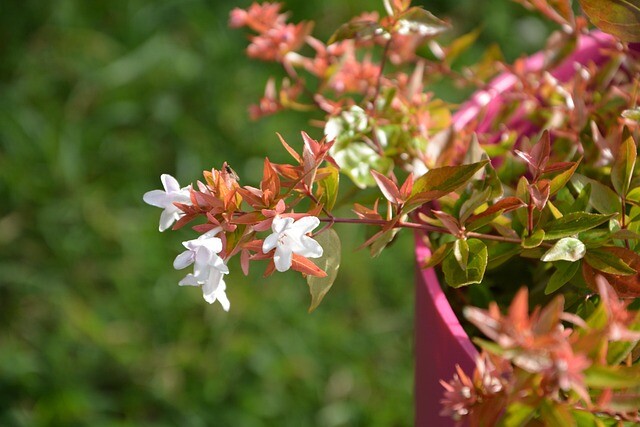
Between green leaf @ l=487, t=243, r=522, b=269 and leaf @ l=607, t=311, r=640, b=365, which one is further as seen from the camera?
green leaf @ l=487, t=243, r=522, b=269

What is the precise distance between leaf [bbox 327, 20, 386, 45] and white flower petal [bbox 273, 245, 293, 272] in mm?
184

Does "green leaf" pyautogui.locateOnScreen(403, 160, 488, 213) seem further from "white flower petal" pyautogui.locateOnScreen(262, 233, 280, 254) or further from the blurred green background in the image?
the blurred green background

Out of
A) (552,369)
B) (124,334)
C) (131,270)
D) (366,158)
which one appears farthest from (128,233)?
(552,369)

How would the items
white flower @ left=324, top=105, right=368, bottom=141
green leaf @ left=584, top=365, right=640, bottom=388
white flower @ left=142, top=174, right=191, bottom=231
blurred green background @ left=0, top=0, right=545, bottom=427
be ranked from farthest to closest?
1. blurred green background @ left=0, top=0, right=545, bottom=427
2. white flower @ left=324, top=105, right=368, bottom=141
3. white flower @ left=142, top=174, right=191, bottom=231
4. green leaf @ left=584, top=365, right=640, bottom=388

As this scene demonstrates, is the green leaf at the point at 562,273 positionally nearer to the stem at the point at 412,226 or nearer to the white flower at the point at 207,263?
the stem at the point at 412,226

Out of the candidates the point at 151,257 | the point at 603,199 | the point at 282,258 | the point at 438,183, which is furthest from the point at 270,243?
the point at 151,257

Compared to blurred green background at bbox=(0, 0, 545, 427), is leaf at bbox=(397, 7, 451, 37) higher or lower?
higher

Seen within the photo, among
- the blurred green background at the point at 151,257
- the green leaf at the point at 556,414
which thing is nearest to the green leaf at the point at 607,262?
the green leaf at the point at 556,414

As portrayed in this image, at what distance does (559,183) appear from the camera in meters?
0.50

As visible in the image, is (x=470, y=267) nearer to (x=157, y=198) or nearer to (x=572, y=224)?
(x=572, y=224)

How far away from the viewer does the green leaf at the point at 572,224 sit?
48cm

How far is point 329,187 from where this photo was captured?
0.50m

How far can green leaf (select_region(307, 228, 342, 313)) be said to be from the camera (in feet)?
1.60

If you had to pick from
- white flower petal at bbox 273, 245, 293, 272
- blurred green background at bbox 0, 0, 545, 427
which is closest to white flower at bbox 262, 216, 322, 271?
white flower petal at bbox 273, 245, 293, 272
